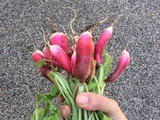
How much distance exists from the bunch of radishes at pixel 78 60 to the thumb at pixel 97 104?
0.09 ft

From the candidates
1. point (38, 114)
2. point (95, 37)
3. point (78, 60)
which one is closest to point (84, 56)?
point (78, 60)

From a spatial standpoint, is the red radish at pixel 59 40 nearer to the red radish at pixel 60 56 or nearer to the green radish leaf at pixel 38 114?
the red radish at pixel 60 56

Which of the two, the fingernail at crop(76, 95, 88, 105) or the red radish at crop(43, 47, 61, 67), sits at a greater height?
the red radish at crop(43, 47, 61, 67)

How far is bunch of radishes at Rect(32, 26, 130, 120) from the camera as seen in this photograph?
0.92 m

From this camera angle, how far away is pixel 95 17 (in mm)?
2127

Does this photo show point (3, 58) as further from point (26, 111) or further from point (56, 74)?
point (56, 74)

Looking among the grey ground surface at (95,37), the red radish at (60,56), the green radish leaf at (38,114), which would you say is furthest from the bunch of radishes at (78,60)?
the grey ground surface at (95,37)

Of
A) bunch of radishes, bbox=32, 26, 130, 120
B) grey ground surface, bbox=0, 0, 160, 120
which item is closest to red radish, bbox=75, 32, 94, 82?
bunch of radishes, bbox=32, 26, 130, 120

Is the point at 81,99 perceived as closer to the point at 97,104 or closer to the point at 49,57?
the point at 97,104

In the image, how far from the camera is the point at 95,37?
2.04 metres

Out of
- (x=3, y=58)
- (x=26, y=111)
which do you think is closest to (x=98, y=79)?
(x=26, y=111)

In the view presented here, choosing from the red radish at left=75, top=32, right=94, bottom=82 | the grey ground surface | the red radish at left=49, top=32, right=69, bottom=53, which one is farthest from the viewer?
the grey ground surface

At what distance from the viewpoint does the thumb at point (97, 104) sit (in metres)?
0.95

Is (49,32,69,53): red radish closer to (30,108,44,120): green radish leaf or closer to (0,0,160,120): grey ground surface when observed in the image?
(30,108,44,120): green radish leaf
